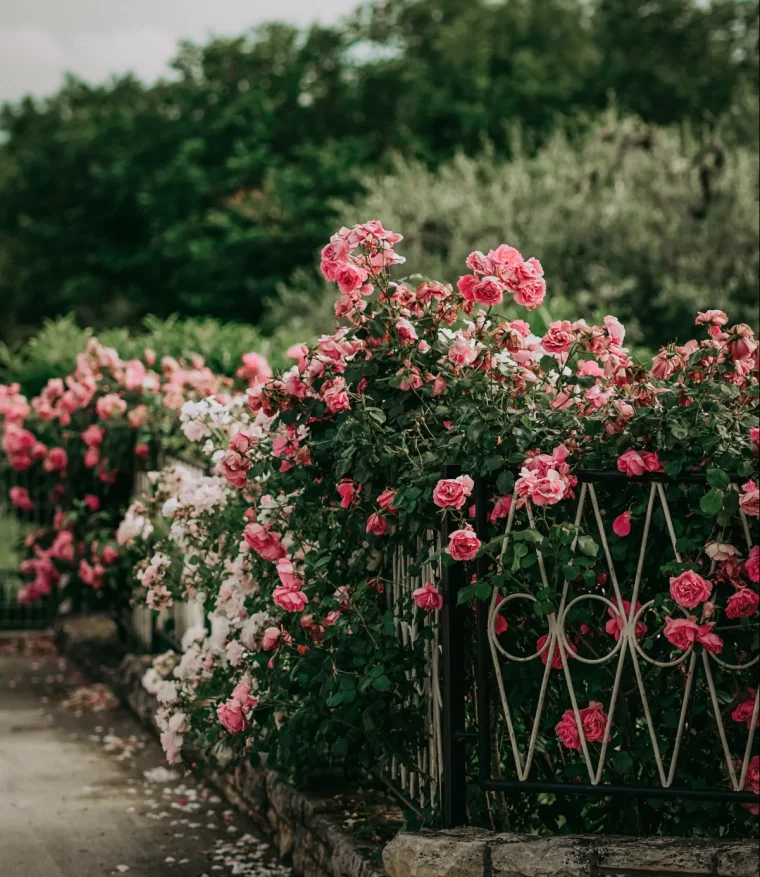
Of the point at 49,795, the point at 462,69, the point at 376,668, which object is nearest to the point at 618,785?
the point at 376,668

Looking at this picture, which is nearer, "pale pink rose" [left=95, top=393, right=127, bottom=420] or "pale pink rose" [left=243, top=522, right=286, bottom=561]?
"pale pink rose" [left=243, top=522, right=286, bottom=561]

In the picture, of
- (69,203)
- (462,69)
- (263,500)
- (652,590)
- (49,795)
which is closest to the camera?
(652,590)

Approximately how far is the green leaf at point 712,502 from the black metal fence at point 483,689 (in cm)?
10

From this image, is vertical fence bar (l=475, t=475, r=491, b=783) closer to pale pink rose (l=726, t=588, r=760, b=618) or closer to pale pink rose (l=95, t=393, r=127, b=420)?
pale pink rose (l=726, t=588, r=760, b=618)

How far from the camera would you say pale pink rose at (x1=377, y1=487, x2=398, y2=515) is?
13.4 ft

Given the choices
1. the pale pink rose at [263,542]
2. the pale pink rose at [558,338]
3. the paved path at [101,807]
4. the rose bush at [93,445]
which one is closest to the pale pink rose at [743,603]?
the pale pink rose at [558,338]

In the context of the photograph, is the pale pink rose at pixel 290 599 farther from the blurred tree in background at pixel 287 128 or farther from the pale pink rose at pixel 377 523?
the blurred tree in background at pixel 287 128

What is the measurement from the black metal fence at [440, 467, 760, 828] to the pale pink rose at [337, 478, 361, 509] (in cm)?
48

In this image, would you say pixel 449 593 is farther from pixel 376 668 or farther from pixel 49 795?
pixel 49 795

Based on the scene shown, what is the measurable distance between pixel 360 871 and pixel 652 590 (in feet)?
4.64

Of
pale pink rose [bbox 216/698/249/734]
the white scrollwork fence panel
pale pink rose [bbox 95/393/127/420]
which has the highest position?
pale pink rose [bbox 95/393/127/420]

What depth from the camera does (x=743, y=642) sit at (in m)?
3.62

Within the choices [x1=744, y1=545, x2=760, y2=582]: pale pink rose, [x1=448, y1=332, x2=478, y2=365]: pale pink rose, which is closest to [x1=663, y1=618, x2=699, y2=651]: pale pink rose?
[x1=744, y1=545, x2=760, y2=582]: pale pink rose

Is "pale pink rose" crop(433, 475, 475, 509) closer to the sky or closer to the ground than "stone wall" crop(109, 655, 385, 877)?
closer to the sky
